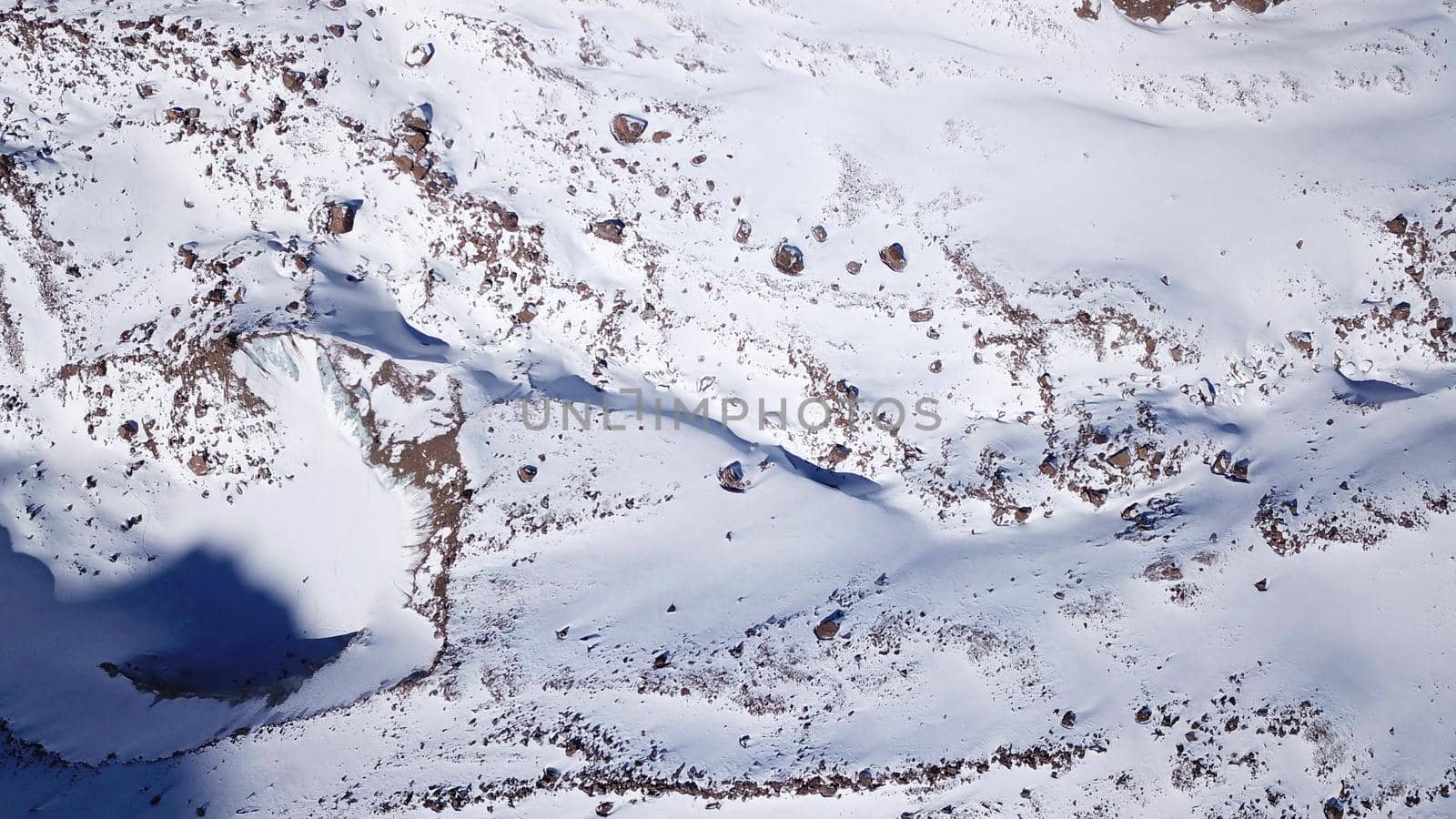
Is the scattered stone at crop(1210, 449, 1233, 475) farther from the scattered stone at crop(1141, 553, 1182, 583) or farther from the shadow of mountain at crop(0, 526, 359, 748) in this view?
the shadow of mountain at crop(0, 526, 359, 748)

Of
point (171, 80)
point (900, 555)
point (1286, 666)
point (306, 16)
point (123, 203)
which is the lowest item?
point (1286, 666)

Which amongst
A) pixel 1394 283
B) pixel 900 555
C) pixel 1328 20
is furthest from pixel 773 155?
pixel 1394 283

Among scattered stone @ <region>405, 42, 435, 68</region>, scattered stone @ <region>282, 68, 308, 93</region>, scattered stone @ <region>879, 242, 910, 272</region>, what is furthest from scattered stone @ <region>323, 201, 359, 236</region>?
scattered stone @ <region>879, 242, 910, 272</region>

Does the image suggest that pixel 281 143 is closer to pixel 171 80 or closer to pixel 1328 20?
pixel 171 80

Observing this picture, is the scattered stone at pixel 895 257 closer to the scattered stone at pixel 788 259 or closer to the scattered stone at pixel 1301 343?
the scattered stone at pixel 788 259

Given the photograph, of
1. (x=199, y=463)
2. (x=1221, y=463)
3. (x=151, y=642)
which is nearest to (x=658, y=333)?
(x=199, y=463)

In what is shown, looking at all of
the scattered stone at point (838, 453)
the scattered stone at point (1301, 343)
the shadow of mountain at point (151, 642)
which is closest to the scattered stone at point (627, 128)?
the scattered stone at point (838, 453)
